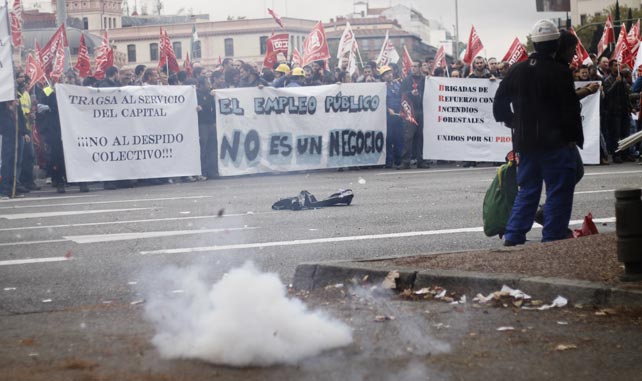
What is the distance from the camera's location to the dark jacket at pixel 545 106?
832 cm

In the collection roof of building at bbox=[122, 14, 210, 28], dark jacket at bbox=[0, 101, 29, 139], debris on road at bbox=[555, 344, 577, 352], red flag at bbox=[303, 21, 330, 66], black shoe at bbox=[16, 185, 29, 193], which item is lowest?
black shoe at bbox=[16, 185, 29, 193]

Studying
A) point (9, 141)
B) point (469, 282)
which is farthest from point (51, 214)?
point (469, 282)

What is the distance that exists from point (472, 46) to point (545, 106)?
17356mm

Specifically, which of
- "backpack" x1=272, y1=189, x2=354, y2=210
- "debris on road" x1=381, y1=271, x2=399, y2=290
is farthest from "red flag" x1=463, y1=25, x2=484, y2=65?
"debris on road" x1=381, y1=271, x2=399, y2=290

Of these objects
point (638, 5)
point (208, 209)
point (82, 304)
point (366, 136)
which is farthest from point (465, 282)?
point (638, 5)

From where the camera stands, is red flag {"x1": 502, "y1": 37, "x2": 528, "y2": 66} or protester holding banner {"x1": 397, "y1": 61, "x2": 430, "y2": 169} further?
red flag {"x1": 502, "y1": 37, "x2": 528, "y2": 66}

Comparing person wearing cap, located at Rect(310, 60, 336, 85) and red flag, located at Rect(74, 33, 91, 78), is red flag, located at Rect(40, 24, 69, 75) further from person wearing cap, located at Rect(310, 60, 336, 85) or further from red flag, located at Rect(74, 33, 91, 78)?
person wearing cap, located at Rect(310, 60, 336, 85)

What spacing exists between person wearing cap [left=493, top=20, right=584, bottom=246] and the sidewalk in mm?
590

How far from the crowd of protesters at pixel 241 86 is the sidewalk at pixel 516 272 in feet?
36.2

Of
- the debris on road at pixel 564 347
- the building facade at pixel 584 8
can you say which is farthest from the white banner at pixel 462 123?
the building facade at pixel 584 8

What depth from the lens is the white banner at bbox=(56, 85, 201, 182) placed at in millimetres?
17812

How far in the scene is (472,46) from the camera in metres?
25.4

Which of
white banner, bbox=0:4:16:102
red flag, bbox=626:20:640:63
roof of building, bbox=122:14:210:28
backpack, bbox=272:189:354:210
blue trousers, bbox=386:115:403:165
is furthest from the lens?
roof of building, bbox=122:14:210:28

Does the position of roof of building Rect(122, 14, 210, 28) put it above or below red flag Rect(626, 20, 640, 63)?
above
